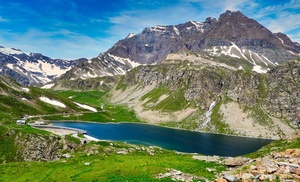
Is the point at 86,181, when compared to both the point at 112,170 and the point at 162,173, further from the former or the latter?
the point at 162,173

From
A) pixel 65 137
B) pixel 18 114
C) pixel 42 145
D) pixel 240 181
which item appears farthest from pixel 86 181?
pixel 18 114

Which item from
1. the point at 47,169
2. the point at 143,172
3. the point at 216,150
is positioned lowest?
the point at 216,150

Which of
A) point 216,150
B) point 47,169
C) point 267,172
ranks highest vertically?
point 267,172

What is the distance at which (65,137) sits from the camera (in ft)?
347

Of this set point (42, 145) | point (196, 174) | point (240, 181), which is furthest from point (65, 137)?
point (240, 181)

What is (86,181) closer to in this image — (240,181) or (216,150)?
(240,181)

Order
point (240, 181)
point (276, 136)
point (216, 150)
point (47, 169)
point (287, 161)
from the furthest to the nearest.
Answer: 1. point (276, 136)
2. point (216, 150)
3. point (47, 169)
4. point (287, 161)
5. point (240, 181)

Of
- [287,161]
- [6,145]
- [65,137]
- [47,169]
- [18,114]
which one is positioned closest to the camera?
[287,161]

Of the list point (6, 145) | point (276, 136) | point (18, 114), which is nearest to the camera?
point (6, 145)

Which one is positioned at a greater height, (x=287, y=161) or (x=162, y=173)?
(x=287, y=161)

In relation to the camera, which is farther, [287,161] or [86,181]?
[86,181]

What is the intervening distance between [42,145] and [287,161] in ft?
276

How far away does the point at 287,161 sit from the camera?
34656 mm

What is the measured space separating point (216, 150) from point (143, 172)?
108881 mm
